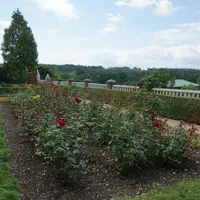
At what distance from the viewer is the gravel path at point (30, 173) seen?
2.29m

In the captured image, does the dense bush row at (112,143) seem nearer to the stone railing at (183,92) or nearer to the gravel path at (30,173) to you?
the gravel path at (30,173)

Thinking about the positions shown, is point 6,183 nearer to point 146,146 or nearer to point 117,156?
point 117,156

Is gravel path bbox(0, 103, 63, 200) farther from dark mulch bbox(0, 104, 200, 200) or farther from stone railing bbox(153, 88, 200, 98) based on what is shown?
stone railing bbox(153, 88, 200, 98)

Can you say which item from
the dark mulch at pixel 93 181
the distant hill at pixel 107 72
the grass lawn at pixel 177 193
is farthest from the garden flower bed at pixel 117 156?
the distant hill at pixel 107 72

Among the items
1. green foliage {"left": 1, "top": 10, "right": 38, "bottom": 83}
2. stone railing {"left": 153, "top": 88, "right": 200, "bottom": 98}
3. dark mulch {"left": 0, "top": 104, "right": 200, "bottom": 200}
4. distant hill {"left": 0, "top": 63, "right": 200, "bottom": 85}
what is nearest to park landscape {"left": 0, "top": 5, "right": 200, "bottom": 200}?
dark mulch {"left": 0, "top": 104, "right": 200, "bottom": 200}

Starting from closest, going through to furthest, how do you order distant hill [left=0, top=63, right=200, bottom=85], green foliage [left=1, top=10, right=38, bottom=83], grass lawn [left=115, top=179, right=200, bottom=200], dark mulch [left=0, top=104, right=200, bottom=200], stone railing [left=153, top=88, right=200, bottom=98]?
grass lawn [left=115, top=179, right=200, bottom=200]
dark mulch [left=0, top=104, right=200, bottom=200]
stone railing [left=153, top=88, right=200, bottom=98]
green foliage [left=1, top=10, right=38, bottom=83]
distant hill [left=0, top=63, right=200, bottom=85]

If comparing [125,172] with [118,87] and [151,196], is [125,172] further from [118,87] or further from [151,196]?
[118,87]

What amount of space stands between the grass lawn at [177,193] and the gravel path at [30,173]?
96 centimetres

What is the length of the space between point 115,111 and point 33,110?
1.81 metres

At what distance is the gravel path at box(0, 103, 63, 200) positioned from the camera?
2289 millimetres

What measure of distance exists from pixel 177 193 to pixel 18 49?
2014cm

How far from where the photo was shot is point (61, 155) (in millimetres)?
2352

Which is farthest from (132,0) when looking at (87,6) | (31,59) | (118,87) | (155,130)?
(31,59)

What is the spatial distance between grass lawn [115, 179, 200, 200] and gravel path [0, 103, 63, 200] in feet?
3.14
